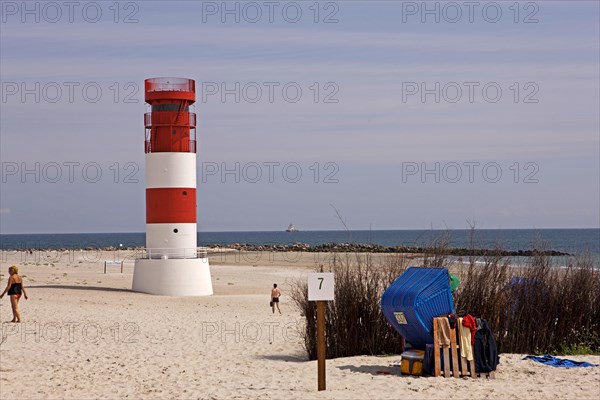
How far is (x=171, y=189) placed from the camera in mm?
27609

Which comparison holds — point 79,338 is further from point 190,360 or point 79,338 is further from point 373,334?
point 373,334

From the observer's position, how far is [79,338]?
57.6 feet

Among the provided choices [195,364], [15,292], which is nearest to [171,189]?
[15,292]

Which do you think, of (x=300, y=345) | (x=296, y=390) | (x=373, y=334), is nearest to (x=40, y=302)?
(x=300, y=345)

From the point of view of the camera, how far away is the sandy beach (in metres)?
11.9

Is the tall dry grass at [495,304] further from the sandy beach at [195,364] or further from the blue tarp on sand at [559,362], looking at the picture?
the blue tarp on sand at [559,362]

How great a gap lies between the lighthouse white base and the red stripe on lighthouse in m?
1.34

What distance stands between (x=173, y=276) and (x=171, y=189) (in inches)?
110

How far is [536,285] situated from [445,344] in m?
3.68

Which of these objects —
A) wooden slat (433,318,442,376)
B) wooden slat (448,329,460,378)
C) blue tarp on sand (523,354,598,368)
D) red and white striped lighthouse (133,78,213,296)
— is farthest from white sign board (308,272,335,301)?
red and white striped lighthouse (133,78,213,296)

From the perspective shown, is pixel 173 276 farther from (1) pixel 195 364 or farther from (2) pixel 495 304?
(2) pixel 495 304

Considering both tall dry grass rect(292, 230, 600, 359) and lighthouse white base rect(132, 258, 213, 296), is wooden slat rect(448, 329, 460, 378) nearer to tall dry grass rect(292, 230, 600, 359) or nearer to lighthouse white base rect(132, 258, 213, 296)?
tall dry grass rect(292, 230, 600, 359)

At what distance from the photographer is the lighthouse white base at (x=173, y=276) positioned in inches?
1102

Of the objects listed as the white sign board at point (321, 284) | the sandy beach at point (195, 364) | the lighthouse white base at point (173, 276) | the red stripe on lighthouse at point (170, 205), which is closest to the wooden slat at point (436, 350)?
the sandy beach at point (195, 364)
